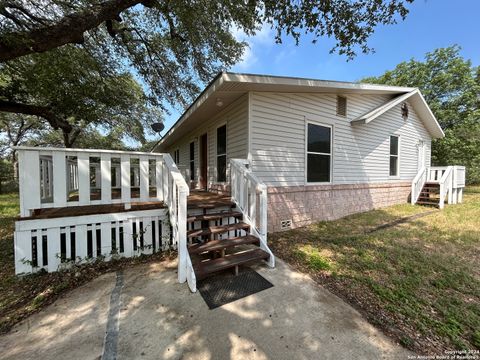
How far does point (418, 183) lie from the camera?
29.0 ft

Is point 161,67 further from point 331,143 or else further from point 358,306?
point 358,306

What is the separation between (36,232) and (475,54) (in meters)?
24.7

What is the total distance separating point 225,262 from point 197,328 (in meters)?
0.99

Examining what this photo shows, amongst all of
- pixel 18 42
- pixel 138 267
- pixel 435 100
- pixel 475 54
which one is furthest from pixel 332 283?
pixel 475 54

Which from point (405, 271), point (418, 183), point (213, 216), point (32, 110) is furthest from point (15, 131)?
point (418, 183)

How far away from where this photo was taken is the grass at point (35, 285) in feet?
7.48

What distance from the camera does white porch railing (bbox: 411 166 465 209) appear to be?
8.45 meters

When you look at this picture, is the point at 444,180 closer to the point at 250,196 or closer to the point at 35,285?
the point at 250,196

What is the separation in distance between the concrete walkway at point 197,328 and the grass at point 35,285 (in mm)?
181

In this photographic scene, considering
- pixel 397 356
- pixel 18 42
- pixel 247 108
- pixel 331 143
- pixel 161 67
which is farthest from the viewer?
pixel 161 67

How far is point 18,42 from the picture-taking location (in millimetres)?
3525

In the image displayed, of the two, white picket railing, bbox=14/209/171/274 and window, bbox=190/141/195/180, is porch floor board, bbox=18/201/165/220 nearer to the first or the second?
white picket railing, bbox=14/209/171/274

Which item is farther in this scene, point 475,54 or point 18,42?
point 475,54

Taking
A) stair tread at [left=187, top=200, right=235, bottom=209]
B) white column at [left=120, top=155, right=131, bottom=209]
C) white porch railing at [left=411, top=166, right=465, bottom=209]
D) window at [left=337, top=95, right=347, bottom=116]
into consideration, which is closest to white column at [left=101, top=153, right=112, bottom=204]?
white column at [left=120, top=155, right=131, bottom=209]
